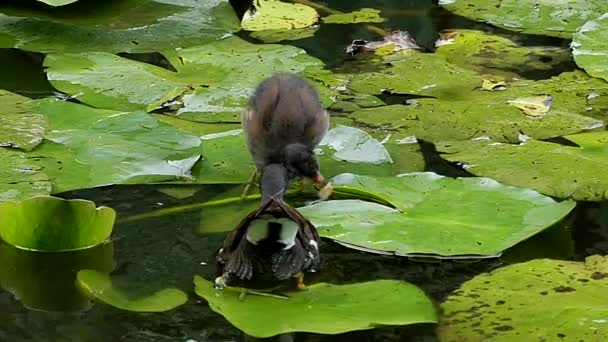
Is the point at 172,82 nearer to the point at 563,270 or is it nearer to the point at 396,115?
the point at 396,115

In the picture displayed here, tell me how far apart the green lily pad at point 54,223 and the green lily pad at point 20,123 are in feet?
1.50

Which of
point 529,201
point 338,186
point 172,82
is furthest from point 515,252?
point 172,82

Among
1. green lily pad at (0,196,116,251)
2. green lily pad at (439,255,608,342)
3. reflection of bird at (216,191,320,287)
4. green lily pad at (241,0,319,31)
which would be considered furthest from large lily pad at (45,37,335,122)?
green lily pad at (439,255,608,342)

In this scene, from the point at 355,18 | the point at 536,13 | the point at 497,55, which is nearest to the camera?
the point at 497,55

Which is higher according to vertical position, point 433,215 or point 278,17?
point 433,215

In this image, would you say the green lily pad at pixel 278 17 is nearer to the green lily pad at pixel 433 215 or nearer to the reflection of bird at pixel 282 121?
the reflection of bird at pixel 282 121

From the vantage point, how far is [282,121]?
131 inches

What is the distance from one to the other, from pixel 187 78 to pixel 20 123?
783 mm

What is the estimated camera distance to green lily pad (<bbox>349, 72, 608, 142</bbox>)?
3.42 m

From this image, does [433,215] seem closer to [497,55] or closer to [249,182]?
[249,182]

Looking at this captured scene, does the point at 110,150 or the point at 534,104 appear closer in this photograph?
the point at 110,150

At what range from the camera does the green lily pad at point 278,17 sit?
4750 millimetres

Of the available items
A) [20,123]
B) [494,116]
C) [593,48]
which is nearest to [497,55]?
[593,48]

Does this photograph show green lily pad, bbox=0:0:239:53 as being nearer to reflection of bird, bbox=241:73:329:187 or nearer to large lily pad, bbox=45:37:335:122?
large lily pad, bbox=45:37:335:122
